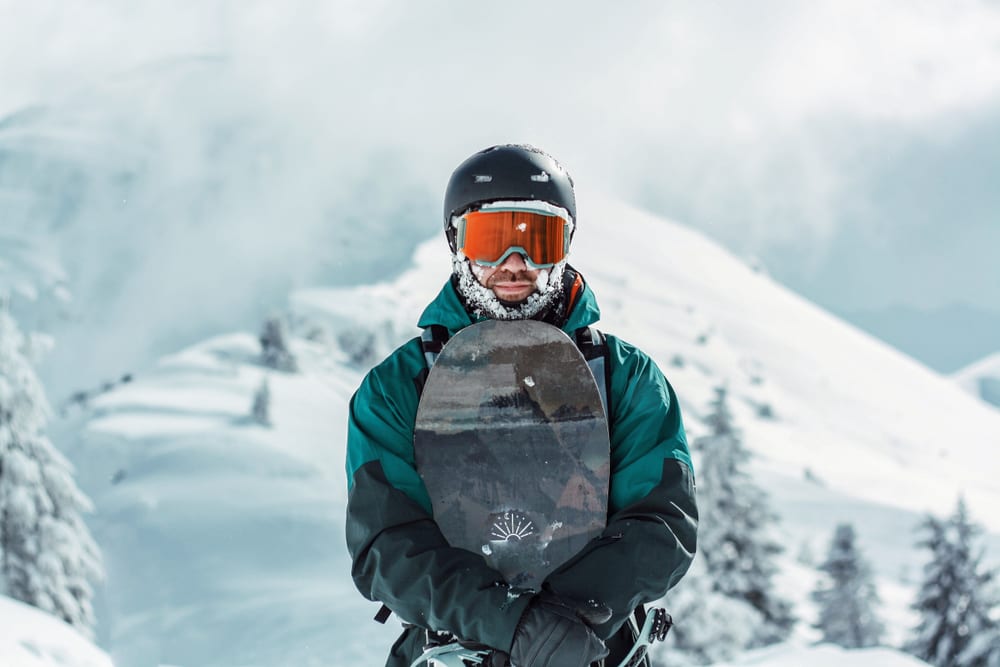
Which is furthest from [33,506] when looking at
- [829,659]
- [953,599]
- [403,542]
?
[953,599]

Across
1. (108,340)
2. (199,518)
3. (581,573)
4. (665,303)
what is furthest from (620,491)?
(665,303)

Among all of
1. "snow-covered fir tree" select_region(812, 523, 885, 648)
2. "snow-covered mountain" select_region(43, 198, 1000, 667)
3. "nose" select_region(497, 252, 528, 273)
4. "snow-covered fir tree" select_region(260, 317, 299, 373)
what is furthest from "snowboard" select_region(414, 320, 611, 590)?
"snow-covered fir tree" select_region(260, 317, 299, 373)

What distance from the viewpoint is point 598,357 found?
298 cm

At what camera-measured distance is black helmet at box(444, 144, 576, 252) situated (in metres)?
3.11

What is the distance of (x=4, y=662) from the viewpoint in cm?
517

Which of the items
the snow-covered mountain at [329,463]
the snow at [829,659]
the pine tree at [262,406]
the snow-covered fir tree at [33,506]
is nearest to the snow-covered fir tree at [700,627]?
the snow-covered mountain at [329,463]

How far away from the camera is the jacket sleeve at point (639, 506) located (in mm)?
2617

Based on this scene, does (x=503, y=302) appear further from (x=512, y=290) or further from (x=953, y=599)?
(x=953, y=599)

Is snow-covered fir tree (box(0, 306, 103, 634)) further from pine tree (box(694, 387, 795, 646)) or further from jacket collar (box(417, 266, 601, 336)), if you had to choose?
jacket collar (box(417, 266, 601, 336))

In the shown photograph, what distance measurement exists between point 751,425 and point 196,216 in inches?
3685

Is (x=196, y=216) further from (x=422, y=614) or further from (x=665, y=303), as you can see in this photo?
(x=422, y=614)

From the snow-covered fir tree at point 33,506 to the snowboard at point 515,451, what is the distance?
15480mm

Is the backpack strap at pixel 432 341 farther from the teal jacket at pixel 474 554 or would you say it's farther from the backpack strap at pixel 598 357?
the backpack strap at pixel 598 357

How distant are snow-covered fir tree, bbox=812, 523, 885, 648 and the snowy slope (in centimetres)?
→ 2592
